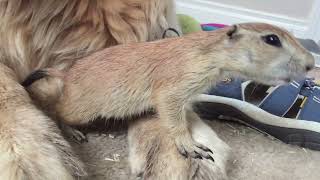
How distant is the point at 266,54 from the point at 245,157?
1.03 feet

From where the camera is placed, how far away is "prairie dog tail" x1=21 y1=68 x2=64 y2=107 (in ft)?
4.31

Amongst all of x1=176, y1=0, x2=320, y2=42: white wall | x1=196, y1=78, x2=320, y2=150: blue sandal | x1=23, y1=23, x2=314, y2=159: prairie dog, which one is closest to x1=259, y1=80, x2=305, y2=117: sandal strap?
x1=196, y1=78, x2=320, y2=150: blue sandal

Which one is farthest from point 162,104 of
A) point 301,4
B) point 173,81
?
point 301,4

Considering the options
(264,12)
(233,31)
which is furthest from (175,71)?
(264,12)

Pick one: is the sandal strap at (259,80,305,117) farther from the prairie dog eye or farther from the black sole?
the prairie dog eye

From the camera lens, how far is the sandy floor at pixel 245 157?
124cm

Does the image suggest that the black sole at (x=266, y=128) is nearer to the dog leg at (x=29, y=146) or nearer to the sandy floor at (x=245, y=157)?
the sandy floor at (x=245, y=157)

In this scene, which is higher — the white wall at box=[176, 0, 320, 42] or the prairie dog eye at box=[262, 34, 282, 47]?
the prairie dog eye at box=[262, 34, 282, 47]

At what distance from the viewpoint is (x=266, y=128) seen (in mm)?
1438

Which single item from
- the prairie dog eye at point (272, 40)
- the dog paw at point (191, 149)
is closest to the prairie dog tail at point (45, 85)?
the dog paw at point (191, 149)

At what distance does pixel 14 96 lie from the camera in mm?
1205

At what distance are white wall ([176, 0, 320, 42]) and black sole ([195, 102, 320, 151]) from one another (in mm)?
1028

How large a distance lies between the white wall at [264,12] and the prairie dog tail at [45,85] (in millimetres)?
1209

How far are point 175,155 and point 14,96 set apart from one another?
36cm
